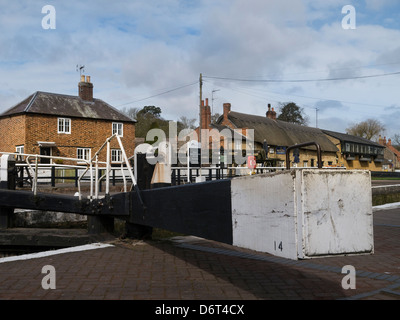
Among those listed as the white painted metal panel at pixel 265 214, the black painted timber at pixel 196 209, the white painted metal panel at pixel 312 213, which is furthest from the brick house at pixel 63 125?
the white painted metal panel at pixel 312 213

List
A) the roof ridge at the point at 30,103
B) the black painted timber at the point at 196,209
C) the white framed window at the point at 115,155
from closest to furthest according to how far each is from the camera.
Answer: the black painted timber at the point at 196,209, the roof ridge at the point at 30,103, the white framed window at the point at 115,155

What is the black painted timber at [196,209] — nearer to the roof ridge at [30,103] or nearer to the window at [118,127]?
the roof ridge at [30,103]

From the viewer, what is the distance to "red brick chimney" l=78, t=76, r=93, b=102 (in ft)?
112

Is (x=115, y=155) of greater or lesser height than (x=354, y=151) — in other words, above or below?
below

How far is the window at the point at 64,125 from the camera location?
102 feet

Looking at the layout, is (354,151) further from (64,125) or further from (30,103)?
(30,103)

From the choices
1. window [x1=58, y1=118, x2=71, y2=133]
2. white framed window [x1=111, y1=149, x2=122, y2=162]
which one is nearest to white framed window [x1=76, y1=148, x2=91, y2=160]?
window [x1=58, y1=118, x2=71, y2=133]

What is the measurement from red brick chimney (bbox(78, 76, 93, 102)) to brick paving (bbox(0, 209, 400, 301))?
30.4 m

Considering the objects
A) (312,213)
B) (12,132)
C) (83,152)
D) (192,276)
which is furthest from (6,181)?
(12,132)

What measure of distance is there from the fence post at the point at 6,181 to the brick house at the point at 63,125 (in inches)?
855

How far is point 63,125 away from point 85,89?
4556 mm

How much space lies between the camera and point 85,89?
34219mm
